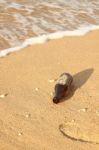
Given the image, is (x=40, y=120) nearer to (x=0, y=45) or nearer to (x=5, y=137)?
(x=5, y=137)

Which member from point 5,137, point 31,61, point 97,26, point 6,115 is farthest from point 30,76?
point 97,26

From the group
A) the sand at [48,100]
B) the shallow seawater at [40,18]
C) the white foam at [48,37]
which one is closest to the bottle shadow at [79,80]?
the sand at [48,100]

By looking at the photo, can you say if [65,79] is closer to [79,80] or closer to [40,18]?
[79,80]

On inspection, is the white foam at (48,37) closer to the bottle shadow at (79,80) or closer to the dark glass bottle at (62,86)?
the bottle shadow at (79,80)

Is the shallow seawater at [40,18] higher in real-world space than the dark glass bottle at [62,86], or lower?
lower

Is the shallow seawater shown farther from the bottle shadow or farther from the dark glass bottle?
the dark glass bottle

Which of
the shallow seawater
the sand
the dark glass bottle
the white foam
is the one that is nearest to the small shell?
the dark glass bottle
